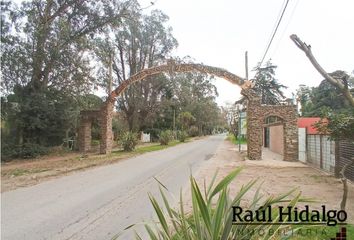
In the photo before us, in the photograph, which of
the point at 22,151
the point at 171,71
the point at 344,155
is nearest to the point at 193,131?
the point at 171,71

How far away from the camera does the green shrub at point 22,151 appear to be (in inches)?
952

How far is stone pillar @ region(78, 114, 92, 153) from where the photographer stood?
3036 cm

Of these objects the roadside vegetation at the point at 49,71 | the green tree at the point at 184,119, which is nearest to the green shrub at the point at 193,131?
the green tree at the point at 184,119

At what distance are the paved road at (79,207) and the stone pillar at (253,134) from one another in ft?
31.8

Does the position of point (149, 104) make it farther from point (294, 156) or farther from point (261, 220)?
point (261, 220)

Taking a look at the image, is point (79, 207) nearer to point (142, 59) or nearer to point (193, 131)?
point (142, 59)

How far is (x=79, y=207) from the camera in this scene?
9.33 metres

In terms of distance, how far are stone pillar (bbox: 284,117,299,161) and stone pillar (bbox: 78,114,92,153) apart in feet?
51.8

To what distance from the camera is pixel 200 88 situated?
283 ft

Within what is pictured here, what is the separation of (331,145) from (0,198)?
12530mm

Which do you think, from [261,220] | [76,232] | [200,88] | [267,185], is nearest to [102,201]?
[76,232]

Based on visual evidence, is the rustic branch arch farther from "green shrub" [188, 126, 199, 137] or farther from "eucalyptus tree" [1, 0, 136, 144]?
"green shrub" [188, 126, 199, 137]

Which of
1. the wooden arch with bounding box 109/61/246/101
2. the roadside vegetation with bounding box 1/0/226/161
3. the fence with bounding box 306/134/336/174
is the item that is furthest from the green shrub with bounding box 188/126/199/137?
the fence with bounding box 306/134/336/174

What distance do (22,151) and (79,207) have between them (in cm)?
1758
